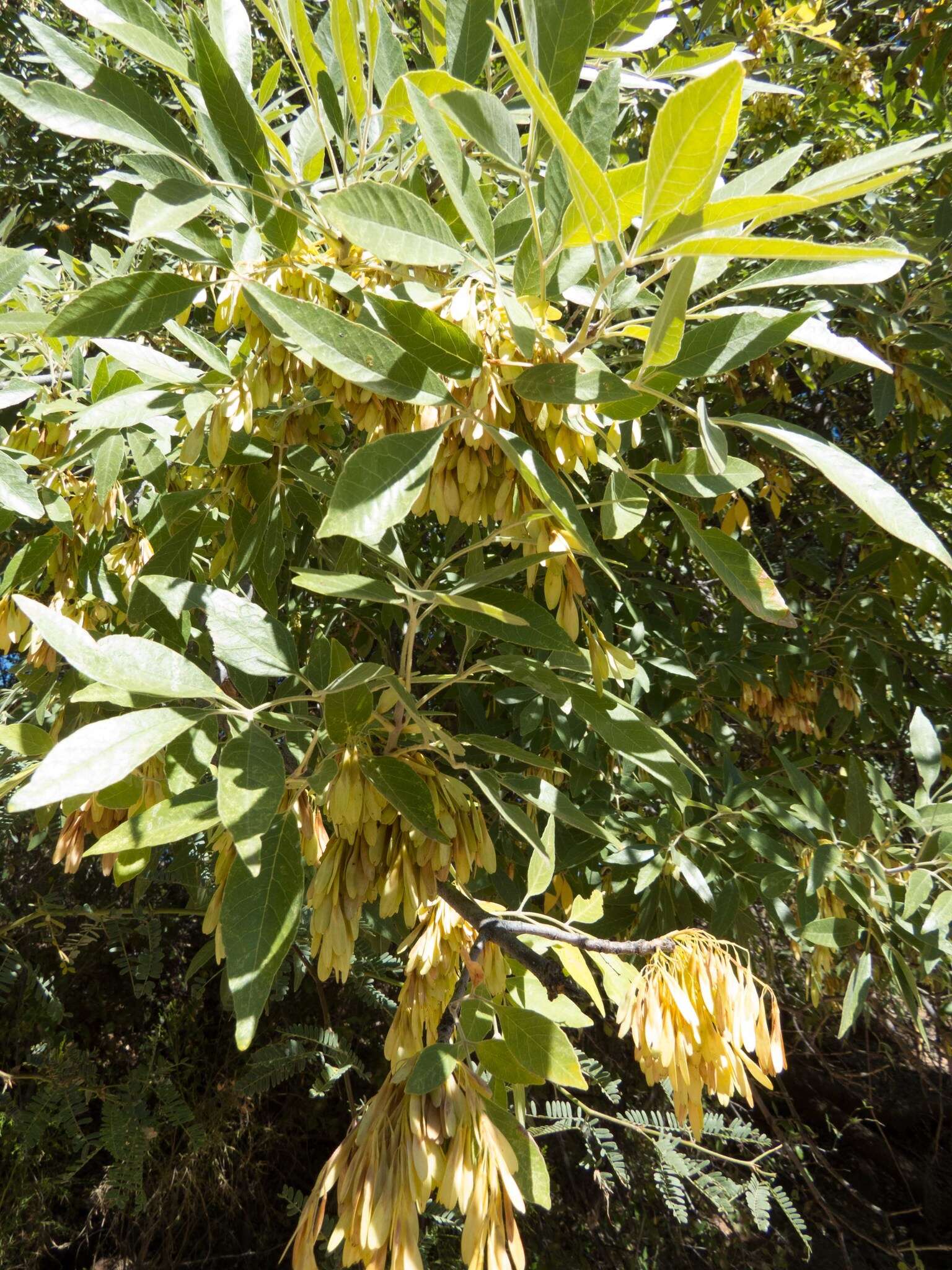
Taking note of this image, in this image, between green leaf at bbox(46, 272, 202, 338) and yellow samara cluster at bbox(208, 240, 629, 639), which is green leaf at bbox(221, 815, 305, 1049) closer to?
yellow samara cluster at bbox(208, 240, 629, 639)

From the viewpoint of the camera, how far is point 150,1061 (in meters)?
2.55

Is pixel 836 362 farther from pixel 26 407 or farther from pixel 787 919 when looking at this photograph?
pixel 26 407

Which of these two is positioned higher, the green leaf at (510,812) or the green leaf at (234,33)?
the green leaf at (234,33)

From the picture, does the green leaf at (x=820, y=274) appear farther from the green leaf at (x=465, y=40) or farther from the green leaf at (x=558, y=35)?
the green leaf at (x=465, y=40)

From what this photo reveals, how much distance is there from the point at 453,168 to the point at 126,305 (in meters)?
0.30

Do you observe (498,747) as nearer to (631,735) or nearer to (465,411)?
(631,735)

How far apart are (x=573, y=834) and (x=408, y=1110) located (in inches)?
35.5

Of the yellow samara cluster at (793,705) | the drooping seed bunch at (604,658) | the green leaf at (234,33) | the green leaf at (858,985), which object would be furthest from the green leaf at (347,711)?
the yellow samara cluster at (793,705)

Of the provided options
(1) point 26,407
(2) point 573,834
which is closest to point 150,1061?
(2) point 573,834

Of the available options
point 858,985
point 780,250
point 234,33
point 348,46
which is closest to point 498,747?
point 780,250

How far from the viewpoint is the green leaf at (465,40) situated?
0.70 metres

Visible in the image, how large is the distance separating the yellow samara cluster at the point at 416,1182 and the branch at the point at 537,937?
12cm

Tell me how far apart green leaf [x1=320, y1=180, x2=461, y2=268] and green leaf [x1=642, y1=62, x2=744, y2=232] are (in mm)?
162

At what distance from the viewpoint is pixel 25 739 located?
73 centimetres
